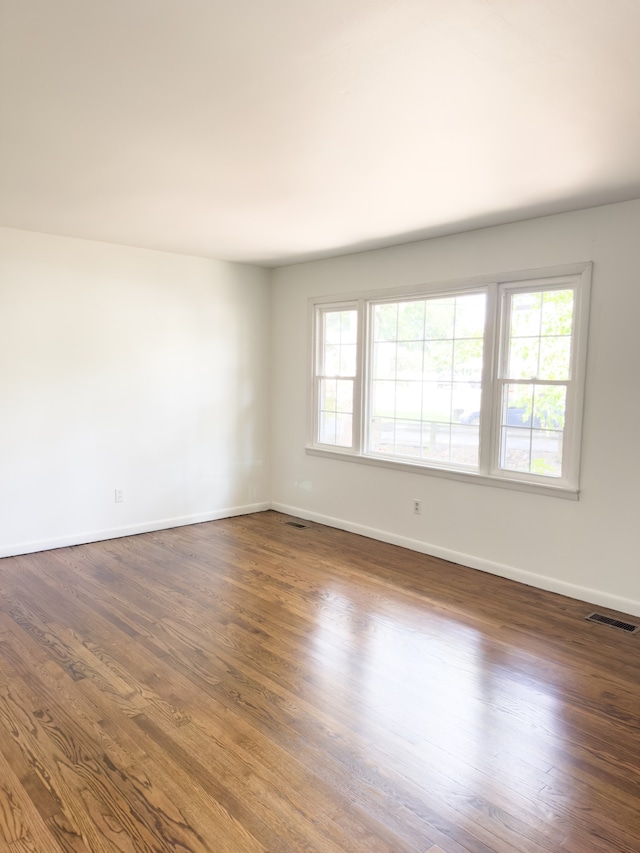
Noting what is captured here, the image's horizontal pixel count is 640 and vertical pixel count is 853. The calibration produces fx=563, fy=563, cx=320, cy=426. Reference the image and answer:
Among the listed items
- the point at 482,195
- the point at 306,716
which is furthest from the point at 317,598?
the point at 482,195

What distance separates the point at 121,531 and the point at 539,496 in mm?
3504

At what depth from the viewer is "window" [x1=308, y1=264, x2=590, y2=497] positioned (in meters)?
3.85

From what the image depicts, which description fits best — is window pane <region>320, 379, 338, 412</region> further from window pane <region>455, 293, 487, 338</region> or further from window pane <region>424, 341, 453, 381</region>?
window pane <region>455, 293, 487, 338</region>

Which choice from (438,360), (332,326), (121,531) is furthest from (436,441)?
(121,531)

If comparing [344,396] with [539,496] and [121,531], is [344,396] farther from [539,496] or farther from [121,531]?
[121,531]

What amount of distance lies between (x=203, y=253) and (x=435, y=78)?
138 inches

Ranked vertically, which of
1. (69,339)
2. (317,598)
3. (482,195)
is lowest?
(317,598)

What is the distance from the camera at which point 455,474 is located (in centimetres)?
441

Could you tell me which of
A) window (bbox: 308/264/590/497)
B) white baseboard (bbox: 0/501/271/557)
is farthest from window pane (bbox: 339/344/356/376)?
white baseboard (bbox: 0/501/271/557)

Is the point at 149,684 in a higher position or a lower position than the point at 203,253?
lower

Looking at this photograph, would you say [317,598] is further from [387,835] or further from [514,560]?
[387,835]

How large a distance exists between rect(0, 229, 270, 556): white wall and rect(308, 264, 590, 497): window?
2.76ft

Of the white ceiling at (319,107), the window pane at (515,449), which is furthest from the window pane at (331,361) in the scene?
the window pane at (515,449)

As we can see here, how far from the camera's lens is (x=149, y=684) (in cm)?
265
